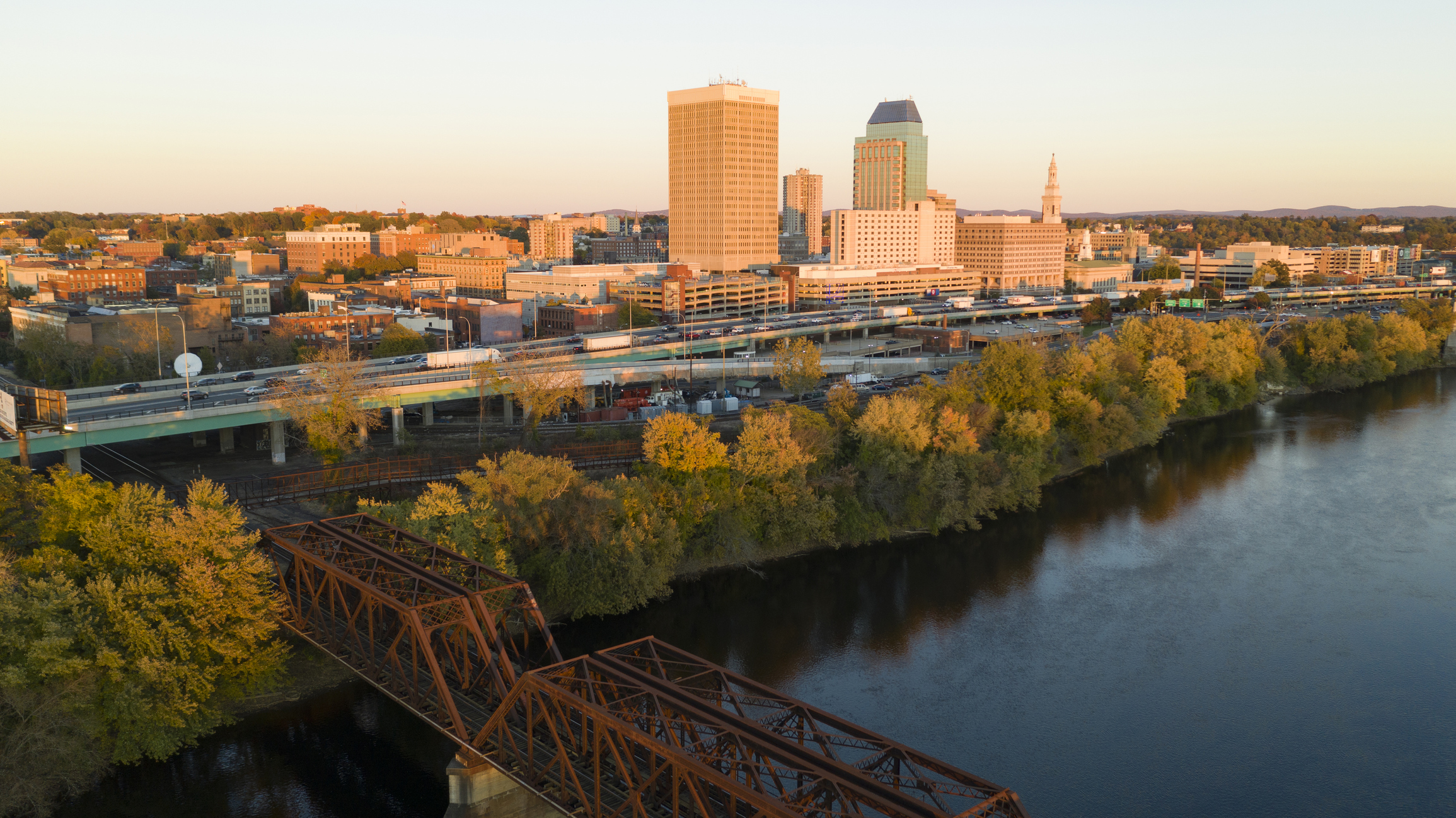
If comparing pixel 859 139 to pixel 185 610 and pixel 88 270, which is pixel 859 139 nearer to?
pixel 88 270

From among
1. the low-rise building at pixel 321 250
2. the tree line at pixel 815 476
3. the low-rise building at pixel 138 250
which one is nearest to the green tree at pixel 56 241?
the low-rise building at pixel 138 250

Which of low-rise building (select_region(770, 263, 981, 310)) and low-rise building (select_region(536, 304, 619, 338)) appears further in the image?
low-rise building (select_region(770, 263, 981, 310))

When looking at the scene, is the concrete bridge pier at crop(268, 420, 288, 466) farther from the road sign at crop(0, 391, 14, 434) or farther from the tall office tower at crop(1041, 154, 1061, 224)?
the tall office tower at crop(1041, 154, 1061, 224)

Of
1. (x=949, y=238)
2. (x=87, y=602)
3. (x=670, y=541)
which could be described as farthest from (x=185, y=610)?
(x=949, y=238)

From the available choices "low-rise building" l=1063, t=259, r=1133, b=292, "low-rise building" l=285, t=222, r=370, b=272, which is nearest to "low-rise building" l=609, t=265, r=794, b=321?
"low-rise building" l=285, t=222, r=370, b=272

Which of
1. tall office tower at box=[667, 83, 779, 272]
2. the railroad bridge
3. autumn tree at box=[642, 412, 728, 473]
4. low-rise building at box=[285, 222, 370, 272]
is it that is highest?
tall office tower at box=[667, 83, 779, 272]

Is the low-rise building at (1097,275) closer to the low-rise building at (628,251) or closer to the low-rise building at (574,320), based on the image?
the low-rise building at (628,251)

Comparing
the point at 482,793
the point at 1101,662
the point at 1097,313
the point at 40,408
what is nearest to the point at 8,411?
the point at 40,408
